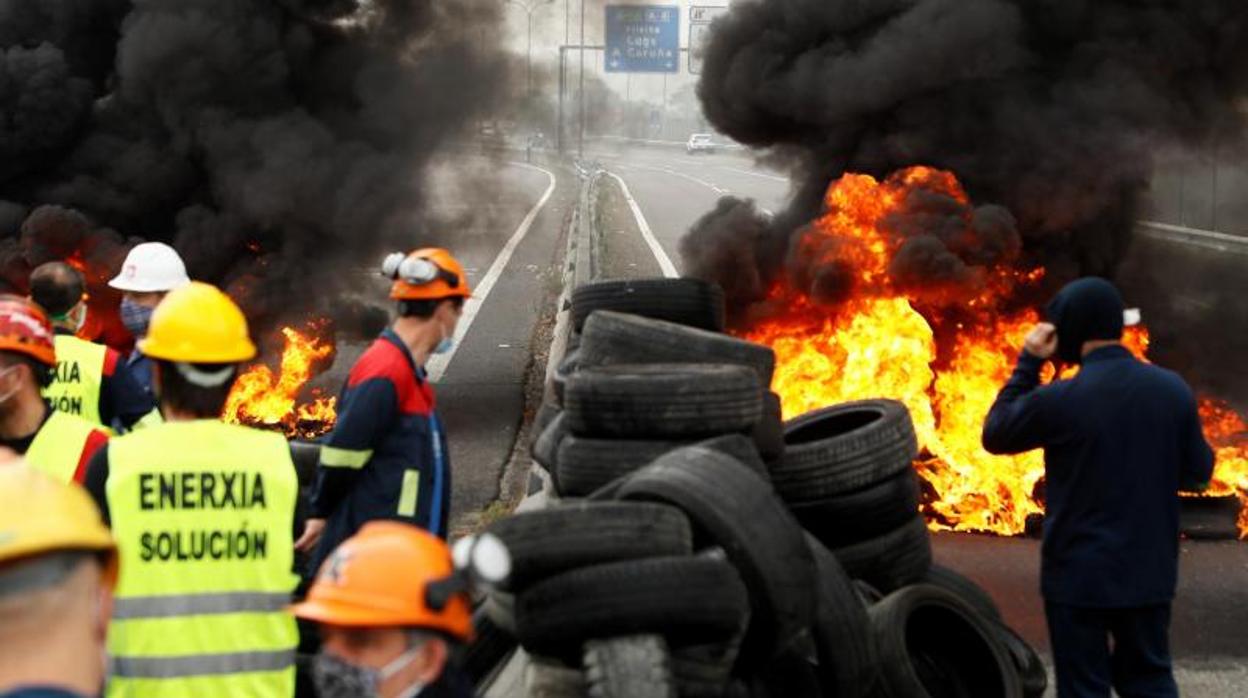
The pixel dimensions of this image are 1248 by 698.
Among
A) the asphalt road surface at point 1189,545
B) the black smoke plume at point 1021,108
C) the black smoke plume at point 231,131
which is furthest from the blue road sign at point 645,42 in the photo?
the black smoke plume at point 1021,108

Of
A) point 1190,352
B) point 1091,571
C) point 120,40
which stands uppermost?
point 120,40

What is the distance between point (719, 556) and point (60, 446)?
2.12 meters

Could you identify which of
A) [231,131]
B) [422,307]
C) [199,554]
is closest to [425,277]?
[422,307]

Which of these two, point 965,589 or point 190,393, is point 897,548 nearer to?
point 965,589

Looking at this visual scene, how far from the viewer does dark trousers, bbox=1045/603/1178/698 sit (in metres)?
5.60

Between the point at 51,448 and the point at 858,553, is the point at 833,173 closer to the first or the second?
the point at 858,553

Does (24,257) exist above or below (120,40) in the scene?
below

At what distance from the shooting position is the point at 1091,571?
5.54 meters

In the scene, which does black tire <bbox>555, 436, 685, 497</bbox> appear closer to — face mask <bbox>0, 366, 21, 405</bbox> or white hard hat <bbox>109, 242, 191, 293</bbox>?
white hard hat <bbox>109, 242, 191, 293</bbox>

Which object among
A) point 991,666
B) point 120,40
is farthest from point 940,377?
point 120,40

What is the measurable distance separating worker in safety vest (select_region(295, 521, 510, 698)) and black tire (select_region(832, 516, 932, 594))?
4.30 metres

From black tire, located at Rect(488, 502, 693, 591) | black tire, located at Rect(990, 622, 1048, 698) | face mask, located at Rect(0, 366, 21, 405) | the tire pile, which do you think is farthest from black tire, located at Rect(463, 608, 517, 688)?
black tire, located at Rect(990, 622, 1048, 698)

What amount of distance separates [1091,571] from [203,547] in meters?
3.18

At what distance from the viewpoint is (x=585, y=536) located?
16.8 feet
